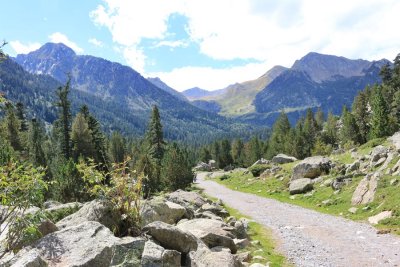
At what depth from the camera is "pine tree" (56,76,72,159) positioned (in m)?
69.6

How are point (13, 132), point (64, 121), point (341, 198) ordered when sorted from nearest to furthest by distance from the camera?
point (341, 198)
point (64, 121)
point (13, 132)

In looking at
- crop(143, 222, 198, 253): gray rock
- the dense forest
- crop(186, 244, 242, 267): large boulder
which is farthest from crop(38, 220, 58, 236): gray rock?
the dense forest

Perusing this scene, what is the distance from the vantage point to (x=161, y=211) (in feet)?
75.5

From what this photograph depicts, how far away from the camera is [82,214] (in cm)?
1588

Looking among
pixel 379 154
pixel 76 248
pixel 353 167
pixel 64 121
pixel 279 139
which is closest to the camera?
pixel 76 248

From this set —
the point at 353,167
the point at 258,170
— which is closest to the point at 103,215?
the point at 353,167

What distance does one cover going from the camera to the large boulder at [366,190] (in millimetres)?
33781

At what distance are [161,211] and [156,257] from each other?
41.2 ft

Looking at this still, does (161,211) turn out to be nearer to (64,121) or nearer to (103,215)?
(103,215)

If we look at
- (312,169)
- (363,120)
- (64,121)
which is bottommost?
(312,169)

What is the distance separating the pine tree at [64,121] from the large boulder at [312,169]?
41.2 metres

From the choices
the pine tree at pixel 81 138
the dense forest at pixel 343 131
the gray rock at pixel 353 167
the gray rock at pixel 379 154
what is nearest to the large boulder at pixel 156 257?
the gray rock at pixel 379 154

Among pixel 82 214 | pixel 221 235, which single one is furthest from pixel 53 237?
pixel 221 235

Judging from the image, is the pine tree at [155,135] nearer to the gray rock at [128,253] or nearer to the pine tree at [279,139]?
the pine tree at [279,139]
